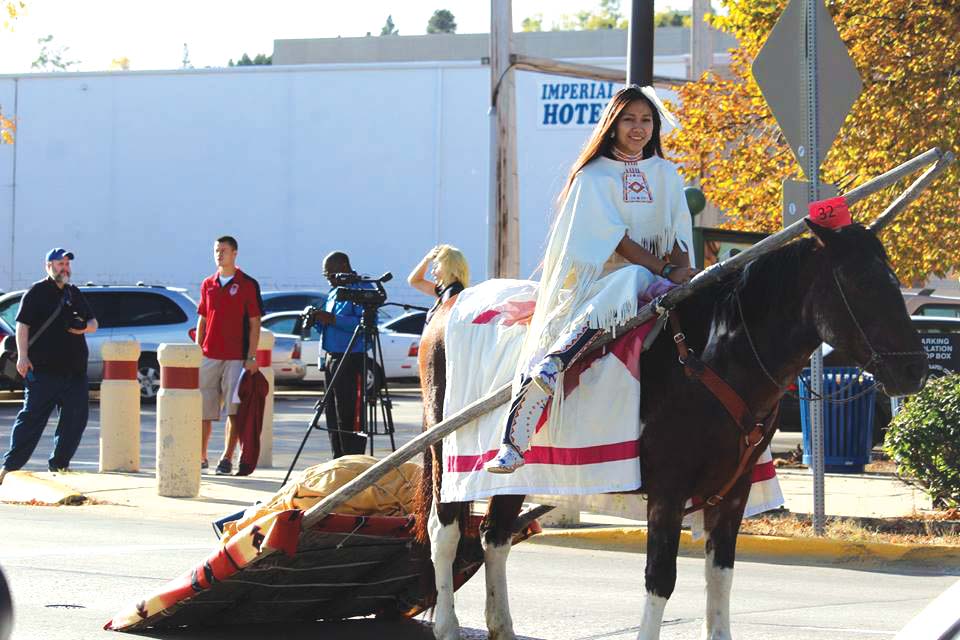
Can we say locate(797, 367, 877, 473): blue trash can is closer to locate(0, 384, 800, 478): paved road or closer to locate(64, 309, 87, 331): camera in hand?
locate(0, 384, 800, 478): paved road

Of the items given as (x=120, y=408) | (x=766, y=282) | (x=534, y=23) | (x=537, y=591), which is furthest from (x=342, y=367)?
(x=534, y=23)

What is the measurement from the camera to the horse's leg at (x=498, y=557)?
270 inches

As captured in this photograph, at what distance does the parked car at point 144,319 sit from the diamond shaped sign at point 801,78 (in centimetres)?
1482

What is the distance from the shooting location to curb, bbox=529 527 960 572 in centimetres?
1019

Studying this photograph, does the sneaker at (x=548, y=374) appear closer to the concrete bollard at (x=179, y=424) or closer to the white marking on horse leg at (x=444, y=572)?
the white marking on horse leg at (x=444, y=572)

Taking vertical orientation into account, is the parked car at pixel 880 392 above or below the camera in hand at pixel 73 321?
below

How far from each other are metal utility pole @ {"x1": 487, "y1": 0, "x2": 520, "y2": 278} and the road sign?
6.46 m

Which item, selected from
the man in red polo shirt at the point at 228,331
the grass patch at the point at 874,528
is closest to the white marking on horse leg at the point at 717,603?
the grass patch at the point at 874,528

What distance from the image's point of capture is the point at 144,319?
24156 millimetres

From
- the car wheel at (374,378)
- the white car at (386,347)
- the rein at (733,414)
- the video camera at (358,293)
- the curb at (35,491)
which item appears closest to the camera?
the rein at (733,414)

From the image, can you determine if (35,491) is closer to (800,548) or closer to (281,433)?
(800,548)

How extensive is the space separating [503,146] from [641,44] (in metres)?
5.56

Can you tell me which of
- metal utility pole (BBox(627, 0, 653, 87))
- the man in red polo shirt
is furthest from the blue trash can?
the man in red polo shirt

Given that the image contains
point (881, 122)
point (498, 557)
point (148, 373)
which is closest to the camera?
point (498, 557)
